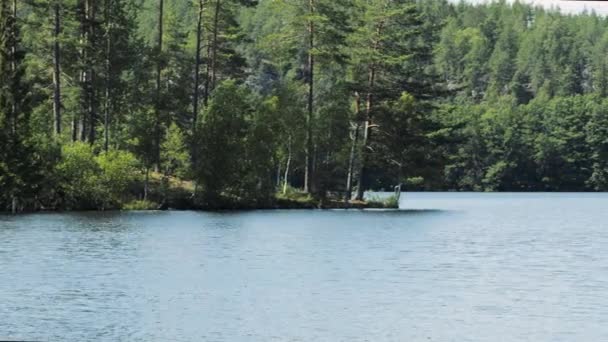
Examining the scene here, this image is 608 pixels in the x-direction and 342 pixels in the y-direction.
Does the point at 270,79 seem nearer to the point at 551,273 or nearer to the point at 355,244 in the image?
the point at 355,244

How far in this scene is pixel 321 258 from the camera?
3703 centimetres

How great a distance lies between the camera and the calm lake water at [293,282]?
2195 centimetres

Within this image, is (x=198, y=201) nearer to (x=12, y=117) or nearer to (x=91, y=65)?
(x=91, y=65)

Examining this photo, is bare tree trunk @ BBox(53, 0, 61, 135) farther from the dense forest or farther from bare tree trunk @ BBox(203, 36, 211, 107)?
bare tree trunk @ BBox(203, 36, 211, 107)

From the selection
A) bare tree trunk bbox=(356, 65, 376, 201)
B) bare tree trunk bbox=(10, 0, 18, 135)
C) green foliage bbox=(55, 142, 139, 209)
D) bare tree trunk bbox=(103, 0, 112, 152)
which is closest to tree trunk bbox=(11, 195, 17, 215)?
green foliage bbox=(55, 142, 139, 209)

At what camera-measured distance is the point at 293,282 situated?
97.5 feet

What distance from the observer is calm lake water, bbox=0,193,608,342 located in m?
22.0

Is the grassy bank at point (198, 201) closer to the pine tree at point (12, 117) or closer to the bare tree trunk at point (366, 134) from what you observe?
the bare tree trunk at point (366, 134)

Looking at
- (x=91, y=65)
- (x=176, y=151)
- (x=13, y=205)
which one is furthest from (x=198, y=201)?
(x=13, y=205)

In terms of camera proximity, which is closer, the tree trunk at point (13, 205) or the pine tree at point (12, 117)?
the pine tree at point (12, 117)

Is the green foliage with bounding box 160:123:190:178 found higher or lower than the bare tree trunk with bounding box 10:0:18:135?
lower

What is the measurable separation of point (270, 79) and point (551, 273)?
13822 cm

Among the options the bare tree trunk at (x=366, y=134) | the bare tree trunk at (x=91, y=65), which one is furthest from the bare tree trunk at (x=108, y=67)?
the bare tree trunk at (x=366, y=134)

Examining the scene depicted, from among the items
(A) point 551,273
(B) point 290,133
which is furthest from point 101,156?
(A) point 551,273
